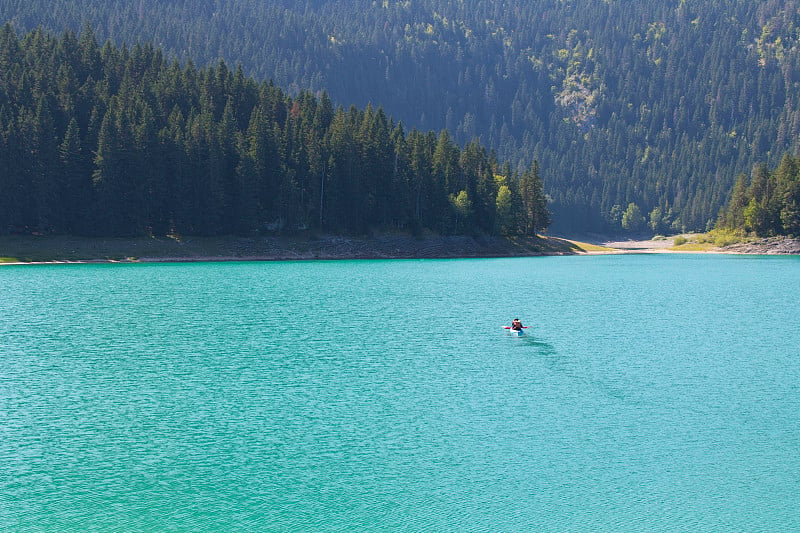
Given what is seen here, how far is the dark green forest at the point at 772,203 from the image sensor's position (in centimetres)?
16700

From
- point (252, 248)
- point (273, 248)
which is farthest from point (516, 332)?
point (273, 248)

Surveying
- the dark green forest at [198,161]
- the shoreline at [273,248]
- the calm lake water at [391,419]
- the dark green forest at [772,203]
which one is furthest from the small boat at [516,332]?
the dark green forest at [772,203]

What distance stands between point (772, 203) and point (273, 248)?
112 metres

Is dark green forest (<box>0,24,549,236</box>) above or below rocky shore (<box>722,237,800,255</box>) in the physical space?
above

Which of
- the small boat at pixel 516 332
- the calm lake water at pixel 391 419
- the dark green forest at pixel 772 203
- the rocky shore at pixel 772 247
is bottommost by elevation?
the calm lake water at pixel 391 419

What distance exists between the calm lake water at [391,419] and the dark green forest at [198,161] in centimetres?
5774

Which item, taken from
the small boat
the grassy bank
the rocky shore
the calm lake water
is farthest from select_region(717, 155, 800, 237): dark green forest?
the small boat

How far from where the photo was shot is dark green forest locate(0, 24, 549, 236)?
383ft

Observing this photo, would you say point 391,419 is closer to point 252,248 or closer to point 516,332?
point 516,332

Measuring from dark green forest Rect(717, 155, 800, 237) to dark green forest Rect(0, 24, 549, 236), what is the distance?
5230 centimetres

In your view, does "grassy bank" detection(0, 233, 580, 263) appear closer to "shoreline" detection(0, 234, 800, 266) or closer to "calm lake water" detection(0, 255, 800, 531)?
"shoreline" detection(0, 234, 800, 266)

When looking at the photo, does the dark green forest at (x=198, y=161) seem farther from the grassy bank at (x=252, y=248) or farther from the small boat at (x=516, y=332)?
the small boat at (x=516, y=332)

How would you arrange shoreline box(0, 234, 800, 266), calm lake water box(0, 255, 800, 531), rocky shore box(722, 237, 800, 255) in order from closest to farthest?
calm lake water box(0, 255, 800, 531)
shoreline box(0, 234, 800, 266)
rocky shore box(722, 237, 800, 255)

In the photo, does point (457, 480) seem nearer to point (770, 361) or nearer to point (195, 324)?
point (770, 361)
